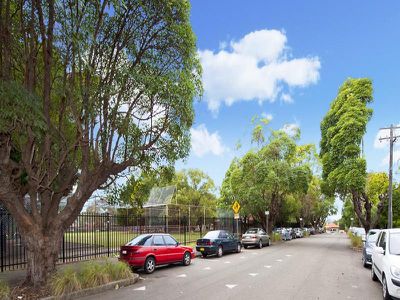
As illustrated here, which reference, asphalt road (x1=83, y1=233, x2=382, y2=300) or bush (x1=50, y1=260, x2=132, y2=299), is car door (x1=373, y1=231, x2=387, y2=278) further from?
bush (x1=50, y1=260, x2=132, y2=299)

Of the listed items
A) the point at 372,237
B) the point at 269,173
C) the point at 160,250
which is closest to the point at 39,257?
the point at 160,250

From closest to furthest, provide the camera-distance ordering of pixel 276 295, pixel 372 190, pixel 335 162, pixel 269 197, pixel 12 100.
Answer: pixel 12 100 → pixel 276 295 → pixel 335 162 → pixel 372 190 → pixel 269 197

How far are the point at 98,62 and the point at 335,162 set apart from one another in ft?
76.8

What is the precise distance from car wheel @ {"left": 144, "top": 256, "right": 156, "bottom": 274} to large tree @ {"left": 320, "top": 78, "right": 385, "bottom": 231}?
58.4 feet

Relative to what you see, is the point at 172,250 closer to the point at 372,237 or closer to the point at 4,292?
the point at 4,292

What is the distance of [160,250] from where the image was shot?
15.5 m

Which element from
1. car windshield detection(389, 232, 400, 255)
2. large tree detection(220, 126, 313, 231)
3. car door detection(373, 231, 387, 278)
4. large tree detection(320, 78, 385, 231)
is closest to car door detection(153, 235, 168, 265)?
car door detection(373, 231, 387, 278)

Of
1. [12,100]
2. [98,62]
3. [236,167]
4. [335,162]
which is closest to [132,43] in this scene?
[98,62]

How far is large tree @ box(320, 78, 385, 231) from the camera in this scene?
28188 millimetres

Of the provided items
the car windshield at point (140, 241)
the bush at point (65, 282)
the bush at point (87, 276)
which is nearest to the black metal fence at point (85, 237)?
the car windshield at point (140, 241)

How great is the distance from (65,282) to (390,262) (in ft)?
26.2

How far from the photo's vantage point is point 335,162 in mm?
30203

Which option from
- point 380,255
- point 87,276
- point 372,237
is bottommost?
point 372,237

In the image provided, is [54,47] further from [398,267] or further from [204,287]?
[398,267]
